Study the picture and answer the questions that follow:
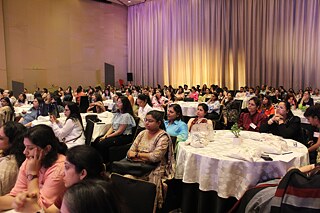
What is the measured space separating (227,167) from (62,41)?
15.6 meters

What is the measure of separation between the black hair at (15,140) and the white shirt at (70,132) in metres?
1.91

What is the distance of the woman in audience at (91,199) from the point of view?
4.12 ft

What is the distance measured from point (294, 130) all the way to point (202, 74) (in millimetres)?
14339

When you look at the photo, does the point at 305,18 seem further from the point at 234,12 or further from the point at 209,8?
the point at 209,8

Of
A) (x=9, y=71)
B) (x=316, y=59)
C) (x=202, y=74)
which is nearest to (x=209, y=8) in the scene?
(x=202, y=74)

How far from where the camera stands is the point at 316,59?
50.0 ft

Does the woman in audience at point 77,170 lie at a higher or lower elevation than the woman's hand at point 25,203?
higher

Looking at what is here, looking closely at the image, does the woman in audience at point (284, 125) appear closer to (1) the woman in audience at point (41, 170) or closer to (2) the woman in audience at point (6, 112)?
(1) the woman in audience at point (41, 170)

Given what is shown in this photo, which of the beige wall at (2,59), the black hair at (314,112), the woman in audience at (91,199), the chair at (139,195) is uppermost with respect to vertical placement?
the beige wall at (2,59)

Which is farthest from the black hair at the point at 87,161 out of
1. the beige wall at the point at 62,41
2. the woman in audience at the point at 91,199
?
the beige wall at the point at 62,41

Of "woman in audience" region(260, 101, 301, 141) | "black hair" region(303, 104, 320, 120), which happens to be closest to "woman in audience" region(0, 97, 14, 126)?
"woman in audience" region(260, 101, 301, 141)

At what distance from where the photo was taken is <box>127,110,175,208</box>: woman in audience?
3.60 m

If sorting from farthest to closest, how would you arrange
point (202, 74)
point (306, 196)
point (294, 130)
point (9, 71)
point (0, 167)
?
point (202, 74)
point (9, 71)
point (294, 130)
point (0, 167)
point (306, 196)

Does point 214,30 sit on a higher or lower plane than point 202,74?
higher
